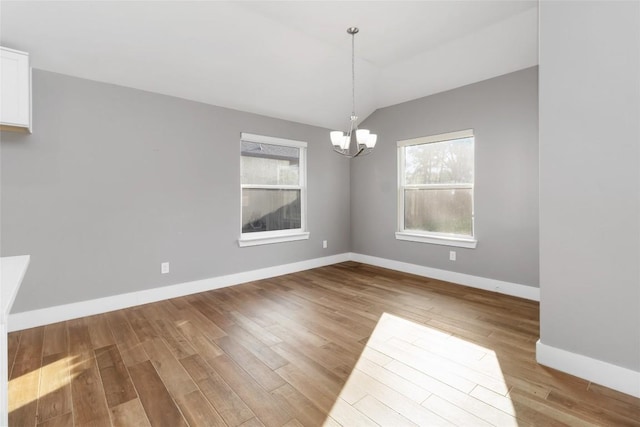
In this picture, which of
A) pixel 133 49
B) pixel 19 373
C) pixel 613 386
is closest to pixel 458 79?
pixel 613 386

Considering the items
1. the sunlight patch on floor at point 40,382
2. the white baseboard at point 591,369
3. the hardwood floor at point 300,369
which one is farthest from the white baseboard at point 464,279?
the sunlight patch on floor at point 40,382

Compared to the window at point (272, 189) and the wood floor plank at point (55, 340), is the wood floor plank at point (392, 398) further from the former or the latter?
the window at point (272, 189)

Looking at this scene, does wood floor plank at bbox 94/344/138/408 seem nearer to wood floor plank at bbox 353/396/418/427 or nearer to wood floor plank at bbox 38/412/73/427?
wood floor plank at bbox 38/412/73/427

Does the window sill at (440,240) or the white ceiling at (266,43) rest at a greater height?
the white ceiling at (266,43)

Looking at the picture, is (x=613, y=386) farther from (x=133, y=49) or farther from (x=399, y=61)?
(x=133, y=49)

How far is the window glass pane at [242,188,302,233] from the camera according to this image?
4.26 m

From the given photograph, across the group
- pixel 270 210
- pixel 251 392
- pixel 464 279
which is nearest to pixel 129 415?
pixel 251 392

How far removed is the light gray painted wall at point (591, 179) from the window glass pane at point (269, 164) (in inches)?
131

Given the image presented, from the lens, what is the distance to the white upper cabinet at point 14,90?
91.3 inches

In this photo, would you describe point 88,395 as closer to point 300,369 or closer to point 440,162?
point 300,369

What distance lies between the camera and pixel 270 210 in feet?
14.8

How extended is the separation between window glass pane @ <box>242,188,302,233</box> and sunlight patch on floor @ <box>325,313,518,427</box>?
8.13ft

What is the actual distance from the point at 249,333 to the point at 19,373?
5.08ft

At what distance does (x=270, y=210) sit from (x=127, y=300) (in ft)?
6.96
